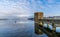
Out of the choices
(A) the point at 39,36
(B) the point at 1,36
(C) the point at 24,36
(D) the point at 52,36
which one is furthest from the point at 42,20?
(B) the point at 1,36

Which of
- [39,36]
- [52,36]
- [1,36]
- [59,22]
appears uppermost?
[59,22]

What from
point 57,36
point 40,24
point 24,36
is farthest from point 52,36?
point 24,36

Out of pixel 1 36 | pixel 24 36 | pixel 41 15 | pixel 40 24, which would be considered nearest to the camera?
pixel 41 15

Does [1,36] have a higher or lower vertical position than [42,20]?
lower

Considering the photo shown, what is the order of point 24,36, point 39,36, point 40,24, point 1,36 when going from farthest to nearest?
1. point 1,36
2. point 24,36
3. point 39,36
4. point 40,24

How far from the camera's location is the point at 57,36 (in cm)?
334

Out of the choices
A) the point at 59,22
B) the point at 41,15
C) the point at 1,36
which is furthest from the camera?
the point at 1,36

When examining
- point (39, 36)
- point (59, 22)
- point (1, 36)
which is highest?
point (59, 22)

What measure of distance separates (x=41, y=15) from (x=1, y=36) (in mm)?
5454

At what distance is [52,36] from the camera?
3383mm

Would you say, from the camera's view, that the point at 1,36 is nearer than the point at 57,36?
No

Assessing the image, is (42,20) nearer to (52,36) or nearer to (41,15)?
(41,15)

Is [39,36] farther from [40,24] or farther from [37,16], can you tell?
[37,16]

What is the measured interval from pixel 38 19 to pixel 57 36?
2.20 meters
